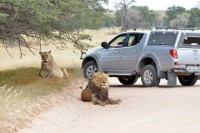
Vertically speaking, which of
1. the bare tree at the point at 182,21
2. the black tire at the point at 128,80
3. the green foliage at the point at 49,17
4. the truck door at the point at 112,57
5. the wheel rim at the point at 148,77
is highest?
the green foliage at the point at 49,17

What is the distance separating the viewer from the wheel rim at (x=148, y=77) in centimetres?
1925

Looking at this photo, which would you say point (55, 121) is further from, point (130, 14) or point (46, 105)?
point (130, 14)

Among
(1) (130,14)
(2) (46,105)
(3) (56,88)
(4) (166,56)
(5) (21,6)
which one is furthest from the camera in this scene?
(1) (130,14)

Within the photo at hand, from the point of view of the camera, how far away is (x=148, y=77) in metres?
19.4

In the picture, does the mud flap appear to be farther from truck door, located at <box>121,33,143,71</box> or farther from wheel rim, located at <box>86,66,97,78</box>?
wheel rim, located at <box>86,66,97,78</box>

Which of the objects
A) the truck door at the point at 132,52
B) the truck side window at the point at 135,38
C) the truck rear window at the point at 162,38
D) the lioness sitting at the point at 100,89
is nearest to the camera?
the lioness sitting at the point at 100,89

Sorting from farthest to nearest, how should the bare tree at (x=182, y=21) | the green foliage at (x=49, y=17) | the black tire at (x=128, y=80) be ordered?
the bare tree at (x=182, y=21) < the black tire at (x=128, y=80) < the green foliage at (x=49, y=17)

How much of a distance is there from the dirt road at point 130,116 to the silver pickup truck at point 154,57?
6.38 feet

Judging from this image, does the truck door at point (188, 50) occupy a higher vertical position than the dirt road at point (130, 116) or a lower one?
higher

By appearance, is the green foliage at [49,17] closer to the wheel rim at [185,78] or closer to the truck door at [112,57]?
the truck door at [112,57]

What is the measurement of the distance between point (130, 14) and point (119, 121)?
313 feet

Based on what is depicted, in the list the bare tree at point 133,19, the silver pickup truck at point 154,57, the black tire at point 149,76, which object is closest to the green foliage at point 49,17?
the silver pickup truck at point 154,57

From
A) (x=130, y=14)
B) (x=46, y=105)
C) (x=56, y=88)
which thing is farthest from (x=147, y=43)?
(x=130, y=14)

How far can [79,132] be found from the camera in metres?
10.7
